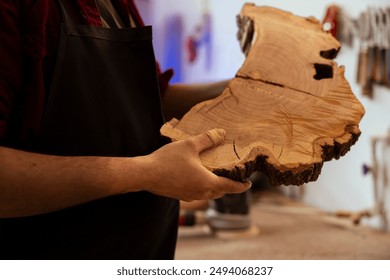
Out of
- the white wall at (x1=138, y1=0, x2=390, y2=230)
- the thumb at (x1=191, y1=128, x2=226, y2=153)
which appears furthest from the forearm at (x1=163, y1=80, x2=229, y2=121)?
the white wall at (x1=138, y1=0, x2=390, y2=230)

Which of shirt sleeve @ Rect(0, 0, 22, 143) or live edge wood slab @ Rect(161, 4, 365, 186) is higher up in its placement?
shirt sleeve @ Rect(0, 0, 22, 143)

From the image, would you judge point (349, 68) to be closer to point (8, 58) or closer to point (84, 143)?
point (84, 143)

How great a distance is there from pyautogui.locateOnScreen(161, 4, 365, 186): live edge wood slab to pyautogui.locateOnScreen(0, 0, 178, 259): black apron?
9 centimetres

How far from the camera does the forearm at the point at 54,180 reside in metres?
0.81

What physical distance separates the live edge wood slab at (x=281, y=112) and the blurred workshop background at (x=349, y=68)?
929 millimetres

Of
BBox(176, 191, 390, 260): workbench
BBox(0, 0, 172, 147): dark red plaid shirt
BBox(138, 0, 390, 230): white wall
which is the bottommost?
BBox(176, 191, 390, 260): workbench

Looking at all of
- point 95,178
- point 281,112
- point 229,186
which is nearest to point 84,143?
point 95,178

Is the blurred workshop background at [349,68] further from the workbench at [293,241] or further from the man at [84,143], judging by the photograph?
the man at [84,143]

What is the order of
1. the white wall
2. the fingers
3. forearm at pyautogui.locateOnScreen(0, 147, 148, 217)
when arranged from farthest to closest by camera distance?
the white wall → the fingers → forearm at pyautogui.locateOnScreen(0, 147, 148, 217)

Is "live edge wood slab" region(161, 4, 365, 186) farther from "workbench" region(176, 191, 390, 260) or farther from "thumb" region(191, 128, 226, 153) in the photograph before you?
"workbench" region(176, 191, 390, 260)

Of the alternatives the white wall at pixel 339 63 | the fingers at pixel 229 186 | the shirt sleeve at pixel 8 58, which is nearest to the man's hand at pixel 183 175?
the fingers at pixel 229 186

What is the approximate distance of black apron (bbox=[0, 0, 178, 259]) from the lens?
0.95 meters

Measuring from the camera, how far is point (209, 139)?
0.96 meters

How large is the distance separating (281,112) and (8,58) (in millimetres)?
557
